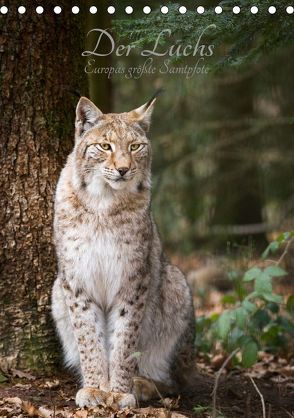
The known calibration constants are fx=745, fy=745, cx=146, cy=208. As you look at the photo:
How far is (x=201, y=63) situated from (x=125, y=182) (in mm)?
952

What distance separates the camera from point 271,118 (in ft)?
28.4

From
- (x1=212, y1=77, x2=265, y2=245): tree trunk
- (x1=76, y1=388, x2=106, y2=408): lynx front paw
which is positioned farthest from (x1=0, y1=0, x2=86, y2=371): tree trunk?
(x1=212, y1=77, x2=265, y2=245): tree trunk

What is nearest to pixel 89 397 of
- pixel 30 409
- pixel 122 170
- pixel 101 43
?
pixel 30 409

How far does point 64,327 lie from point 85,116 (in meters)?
1.32

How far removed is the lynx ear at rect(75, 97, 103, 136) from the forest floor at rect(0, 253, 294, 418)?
1.55 m

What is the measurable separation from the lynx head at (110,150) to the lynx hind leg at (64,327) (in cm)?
74

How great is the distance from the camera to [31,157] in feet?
15.2

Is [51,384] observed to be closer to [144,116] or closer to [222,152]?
[144,116]

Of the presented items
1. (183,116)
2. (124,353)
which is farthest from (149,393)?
(183,116)

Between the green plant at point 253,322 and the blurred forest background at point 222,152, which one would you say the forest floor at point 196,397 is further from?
the blurred forest background at point 222,152

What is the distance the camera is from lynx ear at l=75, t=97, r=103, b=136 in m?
4.25

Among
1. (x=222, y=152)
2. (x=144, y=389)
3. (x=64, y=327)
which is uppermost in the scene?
(x=222, y=152)

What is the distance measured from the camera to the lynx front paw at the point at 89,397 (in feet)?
13.6

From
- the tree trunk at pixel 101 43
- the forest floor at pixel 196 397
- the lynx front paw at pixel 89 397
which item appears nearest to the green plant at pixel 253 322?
the forest floor at pixel 196 397
